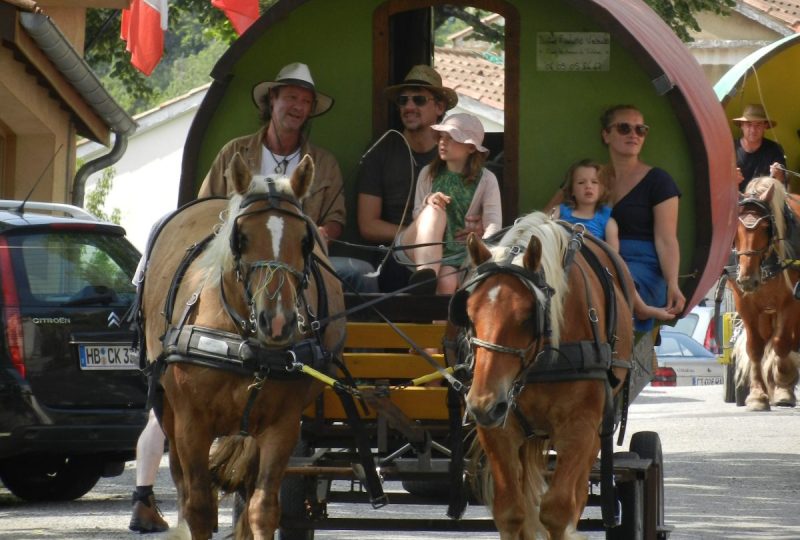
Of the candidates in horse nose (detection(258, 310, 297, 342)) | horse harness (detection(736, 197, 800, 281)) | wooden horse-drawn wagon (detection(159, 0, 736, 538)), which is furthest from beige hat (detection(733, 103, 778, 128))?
horse nose (detection(258, 310, 297, 342))

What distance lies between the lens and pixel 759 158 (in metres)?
14.5

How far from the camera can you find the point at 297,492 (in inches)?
338

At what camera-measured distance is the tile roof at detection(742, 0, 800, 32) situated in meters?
40.3

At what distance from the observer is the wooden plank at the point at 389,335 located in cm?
844

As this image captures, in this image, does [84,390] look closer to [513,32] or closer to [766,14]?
[513,32]

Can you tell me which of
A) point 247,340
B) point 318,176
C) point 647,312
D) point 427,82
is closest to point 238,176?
point 247,340

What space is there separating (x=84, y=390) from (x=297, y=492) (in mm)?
3073

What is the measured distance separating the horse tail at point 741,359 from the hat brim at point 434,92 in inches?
349

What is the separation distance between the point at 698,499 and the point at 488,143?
3.03 meters

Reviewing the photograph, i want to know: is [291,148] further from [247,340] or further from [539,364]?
[539,364]

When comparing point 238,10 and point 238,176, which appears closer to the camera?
point 238,176

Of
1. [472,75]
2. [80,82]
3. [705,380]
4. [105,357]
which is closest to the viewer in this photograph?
[105,357]

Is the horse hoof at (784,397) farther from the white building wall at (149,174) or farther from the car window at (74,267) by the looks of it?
the white building wall at (149,174)

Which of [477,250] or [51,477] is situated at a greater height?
[477,250]
